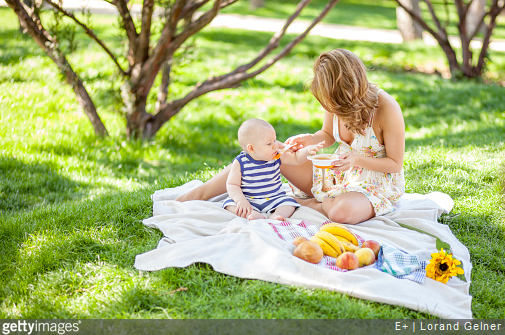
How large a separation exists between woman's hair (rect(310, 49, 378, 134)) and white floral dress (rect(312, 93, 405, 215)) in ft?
0.85

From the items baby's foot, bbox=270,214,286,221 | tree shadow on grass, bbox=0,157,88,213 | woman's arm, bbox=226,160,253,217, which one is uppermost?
woman's arm, bbox=226,160,253,217

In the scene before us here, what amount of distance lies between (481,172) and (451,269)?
6.18 ft

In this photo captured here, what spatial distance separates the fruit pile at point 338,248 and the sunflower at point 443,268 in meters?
0.31

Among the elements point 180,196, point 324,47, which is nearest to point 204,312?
point 180,196

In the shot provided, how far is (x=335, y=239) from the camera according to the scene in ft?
9.43

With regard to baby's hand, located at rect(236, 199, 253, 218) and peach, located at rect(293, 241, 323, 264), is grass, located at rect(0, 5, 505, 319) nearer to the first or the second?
peach, located at rect(293, 241, 323, 264)

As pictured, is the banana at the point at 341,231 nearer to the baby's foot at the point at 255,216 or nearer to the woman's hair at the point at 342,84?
the baby's foot at the point at 255,216

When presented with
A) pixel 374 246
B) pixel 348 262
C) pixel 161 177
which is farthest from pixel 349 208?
pixel 161 177

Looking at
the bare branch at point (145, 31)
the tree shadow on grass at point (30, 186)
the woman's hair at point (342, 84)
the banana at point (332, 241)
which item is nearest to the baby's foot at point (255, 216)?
the banana at point (332, 241)

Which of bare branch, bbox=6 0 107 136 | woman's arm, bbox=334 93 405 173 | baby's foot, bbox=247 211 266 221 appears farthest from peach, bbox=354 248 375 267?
bare branch, bbox=6 0 107 136

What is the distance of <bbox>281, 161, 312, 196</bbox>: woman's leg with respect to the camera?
11.8 feet

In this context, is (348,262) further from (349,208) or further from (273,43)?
(273,43)

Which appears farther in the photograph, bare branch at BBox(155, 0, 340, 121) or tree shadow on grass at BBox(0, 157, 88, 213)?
bare branch at BBox(155, 0, 340, 121)

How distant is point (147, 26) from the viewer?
16.3 feet
